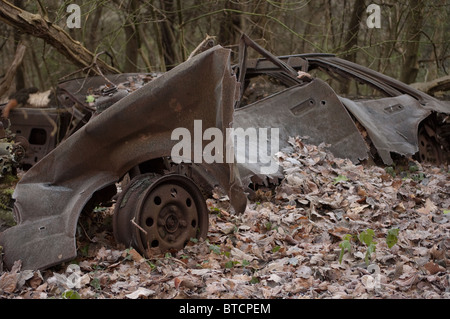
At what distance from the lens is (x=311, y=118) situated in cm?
643

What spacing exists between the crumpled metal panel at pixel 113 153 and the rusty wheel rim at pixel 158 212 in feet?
0.61

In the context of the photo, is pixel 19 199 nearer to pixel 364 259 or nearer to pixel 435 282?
pixel 364 259

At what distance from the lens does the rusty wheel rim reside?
380 cm

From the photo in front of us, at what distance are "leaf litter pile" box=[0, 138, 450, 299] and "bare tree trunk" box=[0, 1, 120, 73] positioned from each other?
3643 millimetres

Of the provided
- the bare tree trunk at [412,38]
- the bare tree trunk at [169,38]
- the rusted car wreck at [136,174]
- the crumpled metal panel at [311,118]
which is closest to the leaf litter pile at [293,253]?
the rusted car wreck at [136,174]

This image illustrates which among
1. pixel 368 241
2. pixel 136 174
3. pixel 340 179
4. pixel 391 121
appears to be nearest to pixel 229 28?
pixel 391 121

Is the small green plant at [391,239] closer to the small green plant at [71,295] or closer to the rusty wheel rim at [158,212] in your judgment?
the rusty wheel rim at [158,212]

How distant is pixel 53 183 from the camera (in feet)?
12.8

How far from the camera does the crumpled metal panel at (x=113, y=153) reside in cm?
359

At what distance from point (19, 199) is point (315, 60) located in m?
4.85

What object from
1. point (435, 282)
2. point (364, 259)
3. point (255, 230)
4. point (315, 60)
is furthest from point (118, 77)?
point (435, 282)

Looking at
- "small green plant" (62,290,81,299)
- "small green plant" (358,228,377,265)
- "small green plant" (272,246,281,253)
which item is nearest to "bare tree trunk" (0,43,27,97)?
"small green plant" (272,246,281,253)

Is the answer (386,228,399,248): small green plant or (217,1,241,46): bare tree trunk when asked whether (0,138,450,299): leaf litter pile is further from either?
(217,1,241,46): bare tree trunk

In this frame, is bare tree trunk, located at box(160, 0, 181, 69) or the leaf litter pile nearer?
the leaf litter pile
